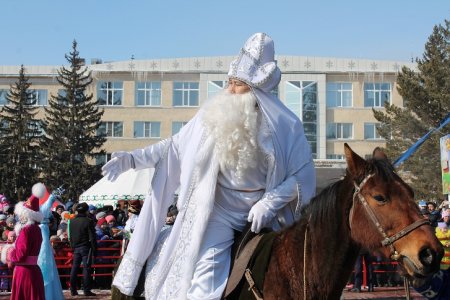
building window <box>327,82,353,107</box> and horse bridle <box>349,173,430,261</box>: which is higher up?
building window <box>327,82,353,107</box>

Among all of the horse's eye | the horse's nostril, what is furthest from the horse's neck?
the horse's nostril

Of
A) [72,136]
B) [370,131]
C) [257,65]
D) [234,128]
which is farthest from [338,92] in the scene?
[234,128]

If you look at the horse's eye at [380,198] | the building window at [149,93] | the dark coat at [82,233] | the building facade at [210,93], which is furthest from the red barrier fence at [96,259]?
the building window at [149,93]

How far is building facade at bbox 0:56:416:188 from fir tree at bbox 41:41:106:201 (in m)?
3.32

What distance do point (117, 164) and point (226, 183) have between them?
3.09 feet

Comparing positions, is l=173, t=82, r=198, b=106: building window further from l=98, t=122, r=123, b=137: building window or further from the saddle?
the saddle

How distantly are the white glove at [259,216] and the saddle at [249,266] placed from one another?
7 centimetres

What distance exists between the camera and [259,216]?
4.71 meters

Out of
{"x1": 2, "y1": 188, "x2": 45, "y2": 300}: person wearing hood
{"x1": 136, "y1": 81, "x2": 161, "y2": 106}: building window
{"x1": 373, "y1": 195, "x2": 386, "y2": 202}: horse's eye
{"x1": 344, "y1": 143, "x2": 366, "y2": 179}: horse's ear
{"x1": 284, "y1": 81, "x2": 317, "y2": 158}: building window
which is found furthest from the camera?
{"x1": 136, "y1": 81, "x2": 161, "y2": 106}: building window

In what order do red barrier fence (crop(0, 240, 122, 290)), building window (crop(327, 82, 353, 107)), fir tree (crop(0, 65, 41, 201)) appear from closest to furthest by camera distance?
red barrier fence (crop(0, 240, 122, 290)), fir tree (crop(0, 65, 41, 201)), building window (crop(327, 82, 353, 107))

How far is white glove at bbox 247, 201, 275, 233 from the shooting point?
472 cm

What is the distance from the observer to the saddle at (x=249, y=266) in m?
4.51

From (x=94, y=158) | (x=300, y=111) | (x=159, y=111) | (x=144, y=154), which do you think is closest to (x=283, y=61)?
(x=300, y=111)

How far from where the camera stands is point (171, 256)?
16.5 feet
